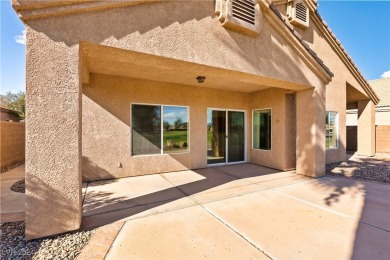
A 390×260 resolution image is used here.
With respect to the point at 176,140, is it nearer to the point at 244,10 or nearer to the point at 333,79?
the point at 244,10

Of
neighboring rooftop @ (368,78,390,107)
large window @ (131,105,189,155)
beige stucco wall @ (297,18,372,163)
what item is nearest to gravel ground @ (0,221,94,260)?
large window @ (131,105,189,155)

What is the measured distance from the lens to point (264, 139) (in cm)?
1001

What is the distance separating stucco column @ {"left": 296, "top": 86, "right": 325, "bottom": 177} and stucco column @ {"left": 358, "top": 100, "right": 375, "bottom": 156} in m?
9.21

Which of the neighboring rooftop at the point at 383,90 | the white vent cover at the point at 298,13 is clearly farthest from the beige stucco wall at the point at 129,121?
the neighboring rooftop at the point at 383,90

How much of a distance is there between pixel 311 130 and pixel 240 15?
205 inches

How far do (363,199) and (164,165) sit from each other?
22.8ft

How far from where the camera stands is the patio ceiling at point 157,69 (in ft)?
13.5

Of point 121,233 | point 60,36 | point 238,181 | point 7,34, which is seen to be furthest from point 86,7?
point 238,181

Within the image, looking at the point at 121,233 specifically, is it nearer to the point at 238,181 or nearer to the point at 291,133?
the point at 238,181

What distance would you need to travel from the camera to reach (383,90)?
22.9 meters

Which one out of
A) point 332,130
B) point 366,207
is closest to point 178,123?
point 366,207

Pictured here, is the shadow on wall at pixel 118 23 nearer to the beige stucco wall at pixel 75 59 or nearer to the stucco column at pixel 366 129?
the beige stucco wall at pixel 75 59

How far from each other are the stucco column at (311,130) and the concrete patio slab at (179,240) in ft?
18.1

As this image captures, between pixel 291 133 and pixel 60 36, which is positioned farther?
pixel 291 133
